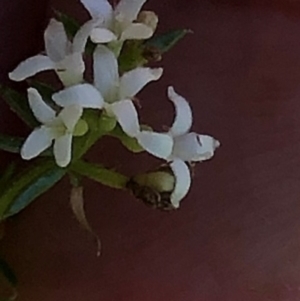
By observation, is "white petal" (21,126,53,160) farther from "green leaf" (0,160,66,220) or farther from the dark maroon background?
the dark maroon background

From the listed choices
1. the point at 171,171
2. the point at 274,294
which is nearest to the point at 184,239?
the point at 274,294

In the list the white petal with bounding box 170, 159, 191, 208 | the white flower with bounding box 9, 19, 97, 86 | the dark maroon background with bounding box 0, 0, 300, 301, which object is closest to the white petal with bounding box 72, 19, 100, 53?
the white flower with bounding box 9, 19, 97, 86

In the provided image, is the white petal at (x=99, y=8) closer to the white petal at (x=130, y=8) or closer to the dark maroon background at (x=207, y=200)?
the white petal at (x=130, y=8)

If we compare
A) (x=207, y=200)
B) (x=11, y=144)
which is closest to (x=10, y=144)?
(x=11, y=144)

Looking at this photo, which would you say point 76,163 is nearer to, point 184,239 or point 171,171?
point 171,171

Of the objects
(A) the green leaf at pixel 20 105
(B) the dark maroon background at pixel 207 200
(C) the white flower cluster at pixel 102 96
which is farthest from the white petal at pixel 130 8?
(B) the dark maroon background at pixel 207 200

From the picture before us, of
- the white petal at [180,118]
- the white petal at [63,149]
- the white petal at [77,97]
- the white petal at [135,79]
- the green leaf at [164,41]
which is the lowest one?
the white petal at [180,118]

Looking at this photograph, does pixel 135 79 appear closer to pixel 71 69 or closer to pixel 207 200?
pixel 71 69
